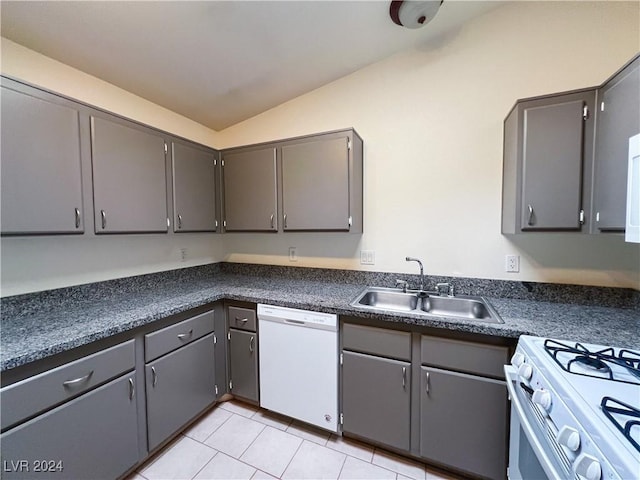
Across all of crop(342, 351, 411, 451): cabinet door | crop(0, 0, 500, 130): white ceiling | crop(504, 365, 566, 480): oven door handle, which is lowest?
crop(342, 351, 411, 451): cabinet door

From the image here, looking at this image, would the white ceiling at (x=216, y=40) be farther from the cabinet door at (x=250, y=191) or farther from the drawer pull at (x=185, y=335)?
the drawer pull at (x=185, y=335)

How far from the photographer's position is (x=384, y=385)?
Answer: 148cm

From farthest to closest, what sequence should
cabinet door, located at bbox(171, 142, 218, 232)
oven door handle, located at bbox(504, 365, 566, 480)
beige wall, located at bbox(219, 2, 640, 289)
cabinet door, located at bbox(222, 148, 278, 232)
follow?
1. cabinet door, located at bbox(222, 148, 278, 232)
2. cabinet door, located at bbox(171, 142, 218, 232)
3. beige wall, located at bbox(219, 2, 640, 289)
4. oven door handle, located at bbox(504, 365, 566, 480)

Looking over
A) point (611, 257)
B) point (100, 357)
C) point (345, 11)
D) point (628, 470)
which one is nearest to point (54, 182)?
point (100, 357)

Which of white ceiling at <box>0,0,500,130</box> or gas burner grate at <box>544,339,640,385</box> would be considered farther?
white ceiling at <box>0,0,500,130</box>

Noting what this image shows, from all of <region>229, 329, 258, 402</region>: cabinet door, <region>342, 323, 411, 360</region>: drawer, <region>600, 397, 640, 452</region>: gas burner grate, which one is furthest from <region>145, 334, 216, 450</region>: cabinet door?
<region>600, 397, 640, 452</region>: gas burner grate

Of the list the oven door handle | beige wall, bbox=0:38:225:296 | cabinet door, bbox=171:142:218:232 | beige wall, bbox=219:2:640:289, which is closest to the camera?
the oven door handle

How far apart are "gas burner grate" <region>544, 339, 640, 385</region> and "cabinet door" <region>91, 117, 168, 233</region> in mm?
2269

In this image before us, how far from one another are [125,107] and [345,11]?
1671 millimetres

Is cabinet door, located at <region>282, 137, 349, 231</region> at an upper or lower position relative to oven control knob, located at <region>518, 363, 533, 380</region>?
upper

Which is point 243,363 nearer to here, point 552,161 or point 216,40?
point 216,40

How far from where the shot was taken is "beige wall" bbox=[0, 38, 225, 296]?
54.4 inches

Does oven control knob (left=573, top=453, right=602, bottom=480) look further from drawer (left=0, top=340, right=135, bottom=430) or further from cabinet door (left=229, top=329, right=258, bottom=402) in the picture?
drawer (left=0, top=340, right=135, bottom=430)

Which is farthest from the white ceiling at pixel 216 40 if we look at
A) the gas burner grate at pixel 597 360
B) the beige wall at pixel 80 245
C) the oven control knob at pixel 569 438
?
the oven control knob at pixel 569 438
